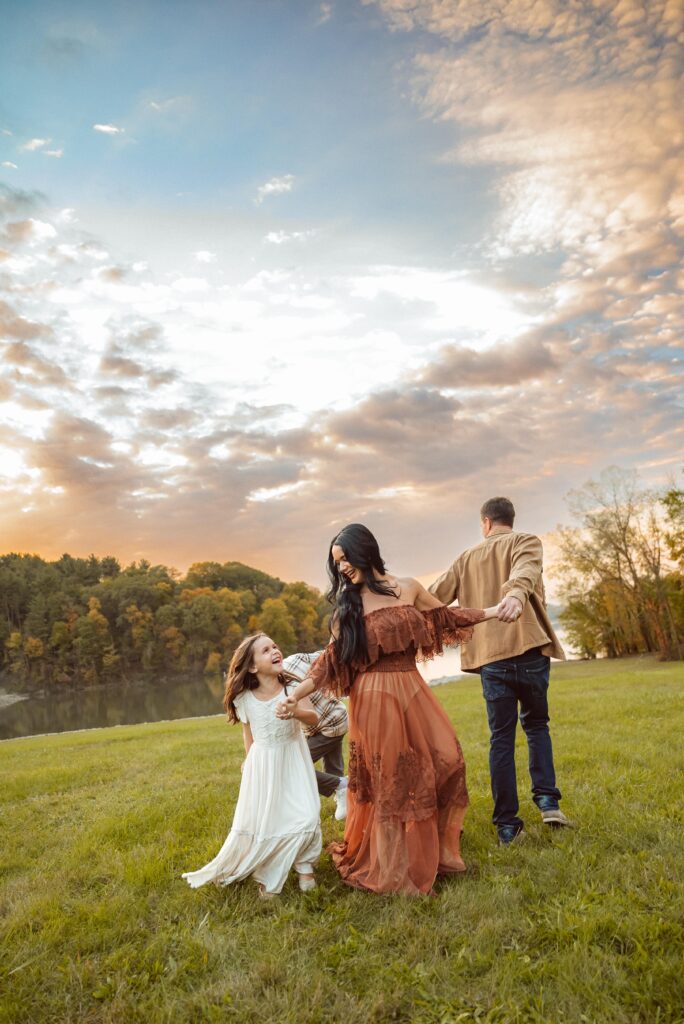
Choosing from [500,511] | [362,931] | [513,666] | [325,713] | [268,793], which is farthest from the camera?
[325,713]

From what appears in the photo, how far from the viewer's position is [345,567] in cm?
539

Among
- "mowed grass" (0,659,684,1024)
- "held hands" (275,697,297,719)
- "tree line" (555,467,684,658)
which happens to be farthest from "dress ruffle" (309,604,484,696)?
"tree line" (555,467,684,658)

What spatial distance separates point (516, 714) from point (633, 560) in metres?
43.9

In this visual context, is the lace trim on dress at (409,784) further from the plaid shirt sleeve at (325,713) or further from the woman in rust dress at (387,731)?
the plaid shirt sleeve at (325,713)

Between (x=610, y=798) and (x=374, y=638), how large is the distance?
329 centimetres

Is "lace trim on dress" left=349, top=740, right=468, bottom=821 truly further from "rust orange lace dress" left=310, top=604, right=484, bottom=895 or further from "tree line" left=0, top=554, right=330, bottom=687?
"tree line" left=0, top=554, right=330, bottom=687

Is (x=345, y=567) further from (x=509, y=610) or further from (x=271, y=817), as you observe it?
(x=271, y=817)

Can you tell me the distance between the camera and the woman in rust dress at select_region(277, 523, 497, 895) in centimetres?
496

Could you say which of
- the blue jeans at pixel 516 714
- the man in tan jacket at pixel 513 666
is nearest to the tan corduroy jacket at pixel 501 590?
the man in tan jacket at pixel 513 666

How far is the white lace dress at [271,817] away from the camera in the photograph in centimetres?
517

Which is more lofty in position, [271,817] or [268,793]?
[268,793]

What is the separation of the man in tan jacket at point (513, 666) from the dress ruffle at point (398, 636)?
51 cm

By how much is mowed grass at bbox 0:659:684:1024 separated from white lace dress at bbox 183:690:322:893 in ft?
0.57

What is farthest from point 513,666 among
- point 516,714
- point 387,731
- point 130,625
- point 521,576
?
point 130,625
